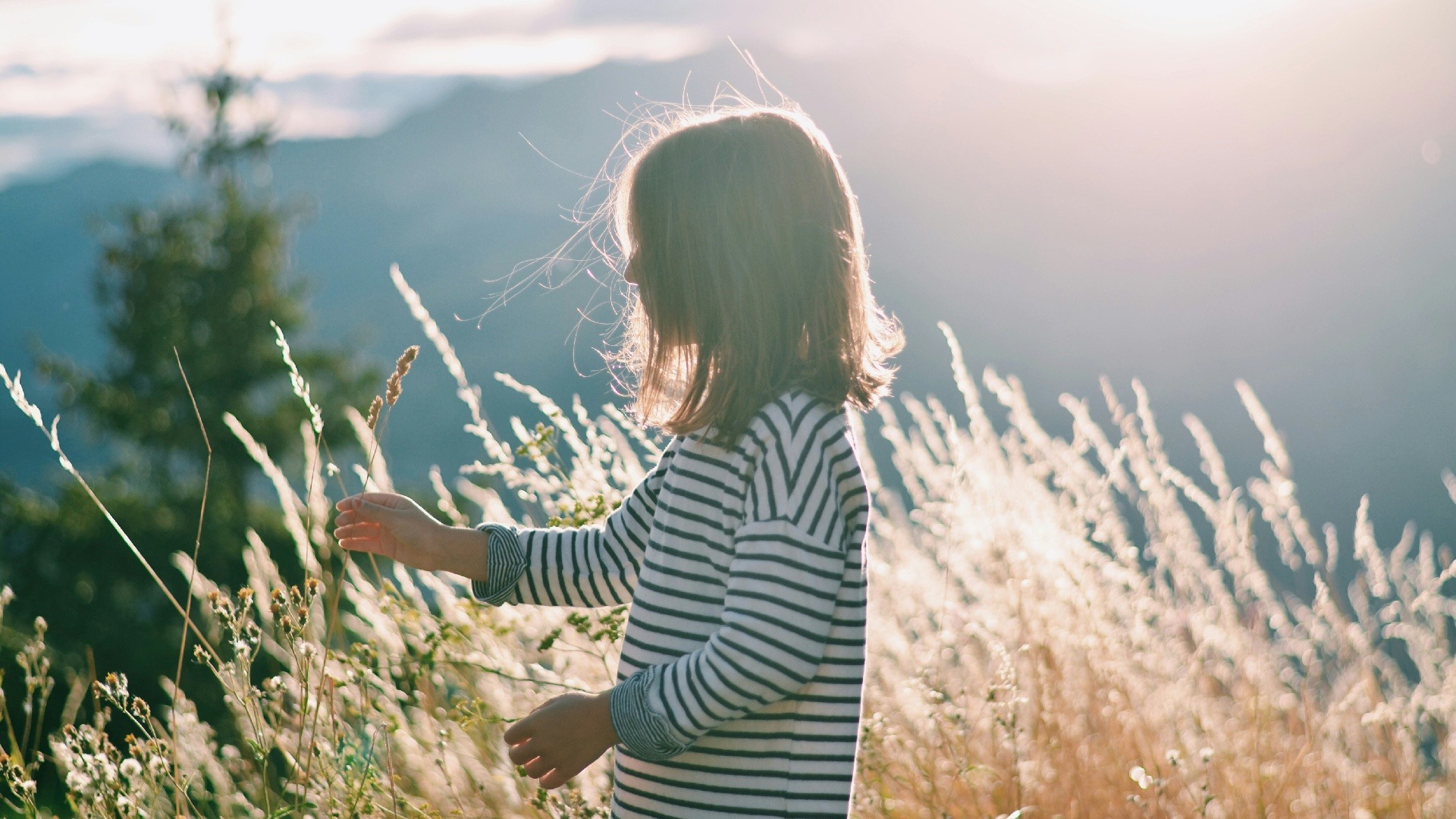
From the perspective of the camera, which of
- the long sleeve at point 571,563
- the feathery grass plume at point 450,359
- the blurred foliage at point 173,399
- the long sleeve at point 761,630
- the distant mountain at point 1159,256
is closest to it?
the long sleeve at point 761,630

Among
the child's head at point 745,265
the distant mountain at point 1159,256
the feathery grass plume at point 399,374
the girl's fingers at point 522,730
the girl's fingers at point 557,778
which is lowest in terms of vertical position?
the girl's fingers at point 557,778

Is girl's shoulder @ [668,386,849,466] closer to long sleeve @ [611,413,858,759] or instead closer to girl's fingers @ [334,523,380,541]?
long sleeve @ [611,413,858,759]

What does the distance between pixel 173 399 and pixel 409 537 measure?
29.5 feet

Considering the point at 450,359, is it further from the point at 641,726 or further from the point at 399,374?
the point at 641,726

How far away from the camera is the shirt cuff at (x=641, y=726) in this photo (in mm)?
1019

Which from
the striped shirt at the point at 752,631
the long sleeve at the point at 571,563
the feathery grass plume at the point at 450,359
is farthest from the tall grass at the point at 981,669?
the striped shirt at the point at 752,631

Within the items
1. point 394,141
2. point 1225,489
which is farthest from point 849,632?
point 394,141

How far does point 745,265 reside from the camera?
1.16 meters

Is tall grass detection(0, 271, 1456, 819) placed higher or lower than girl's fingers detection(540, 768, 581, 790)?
higher

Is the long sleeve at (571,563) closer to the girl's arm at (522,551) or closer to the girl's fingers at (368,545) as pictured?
the girl's arm at (522,551)

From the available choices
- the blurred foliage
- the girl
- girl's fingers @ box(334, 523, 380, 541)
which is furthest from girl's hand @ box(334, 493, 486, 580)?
the blurred foliage

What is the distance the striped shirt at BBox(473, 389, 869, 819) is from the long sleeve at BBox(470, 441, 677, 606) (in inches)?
6.1

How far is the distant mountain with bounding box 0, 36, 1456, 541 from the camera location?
47125 millimetres

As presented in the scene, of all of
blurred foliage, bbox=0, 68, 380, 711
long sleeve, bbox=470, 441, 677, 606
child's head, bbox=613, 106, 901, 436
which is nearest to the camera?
child's head, bbox=613, 106, 901, 436
